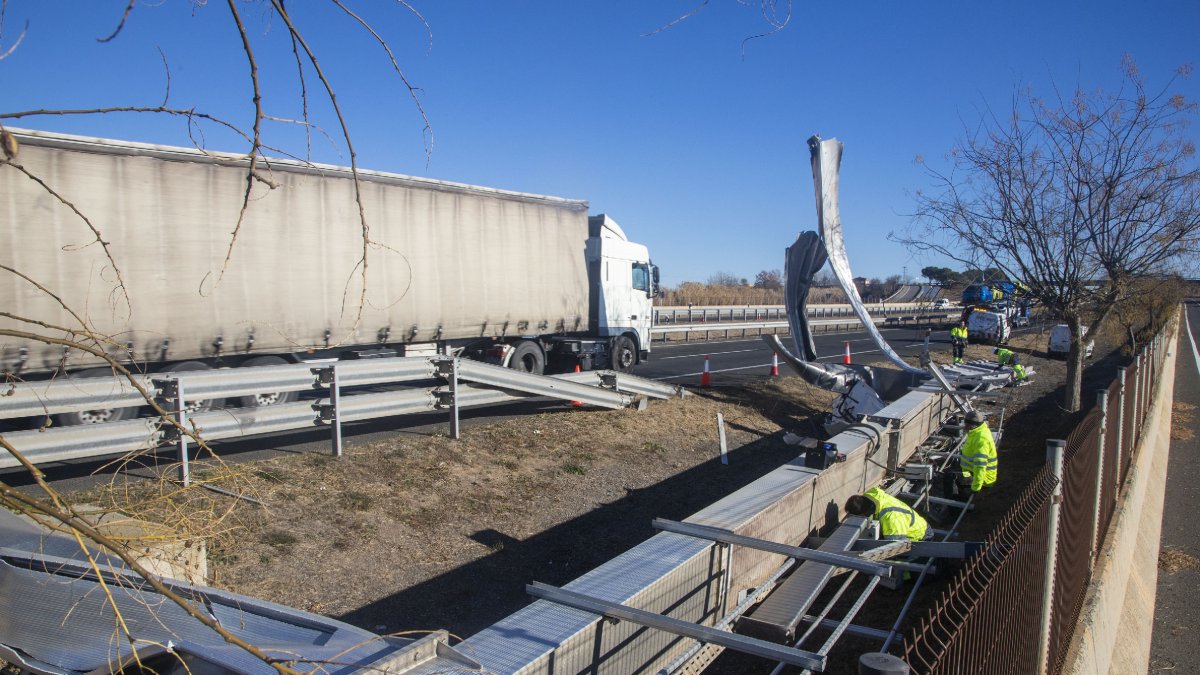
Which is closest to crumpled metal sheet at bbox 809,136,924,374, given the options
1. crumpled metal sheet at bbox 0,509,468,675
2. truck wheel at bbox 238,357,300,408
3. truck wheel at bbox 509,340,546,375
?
truck wheel at bbox 509,340,546,375

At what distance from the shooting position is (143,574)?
4.55 ft

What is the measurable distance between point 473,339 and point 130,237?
19.2 ft

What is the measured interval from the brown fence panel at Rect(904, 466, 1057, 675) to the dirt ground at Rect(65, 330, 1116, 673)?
6.77ft

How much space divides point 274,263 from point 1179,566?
11425 millimetres

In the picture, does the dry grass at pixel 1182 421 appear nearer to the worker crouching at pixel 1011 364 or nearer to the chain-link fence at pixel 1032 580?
the worker crouching at pixel 1011 364

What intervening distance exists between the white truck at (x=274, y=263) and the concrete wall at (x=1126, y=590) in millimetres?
6043

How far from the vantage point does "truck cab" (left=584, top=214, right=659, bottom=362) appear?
17156 millimetres

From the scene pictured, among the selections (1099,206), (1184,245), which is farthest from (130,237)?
(1184,245)

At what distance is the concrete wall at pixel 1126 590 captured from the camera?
4.68 meters

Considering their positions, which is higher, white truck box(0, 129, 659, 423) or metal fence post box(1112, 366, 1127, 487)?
white truck box(0, 129, 659, 423)

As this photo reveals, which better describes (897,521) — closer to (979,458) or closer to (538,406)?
(979,458)

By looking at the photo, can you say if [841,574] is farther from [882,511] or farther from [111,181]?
[111,181]

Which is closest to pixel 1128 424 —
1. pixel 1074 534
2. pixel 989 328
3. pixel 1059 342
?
pixel 1074 534

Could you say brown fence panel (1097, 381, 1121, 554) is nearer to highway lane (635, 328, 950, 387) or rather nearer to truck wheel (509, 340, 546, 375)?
truck wheel (509, 340, 546, 375)
